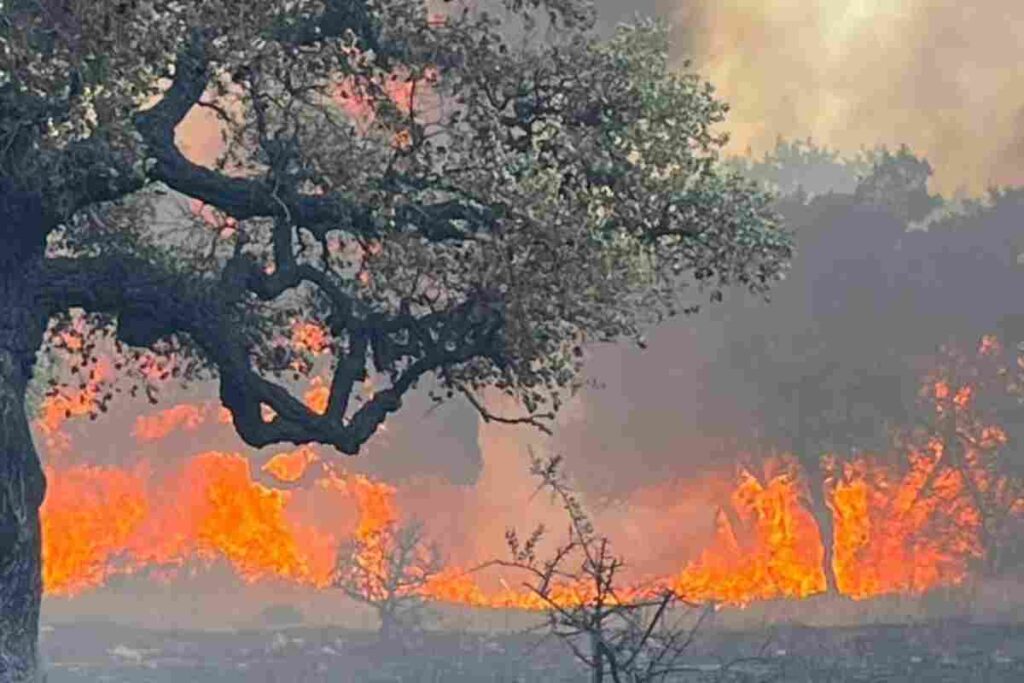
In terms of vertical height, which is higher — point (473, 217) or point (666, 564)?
point (666, 564)

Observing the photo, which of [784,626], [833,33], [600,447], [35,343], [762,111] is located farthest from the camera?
[762,111]

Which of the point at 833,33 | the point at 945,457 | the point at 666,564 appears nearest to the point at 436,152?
the point at 945,457

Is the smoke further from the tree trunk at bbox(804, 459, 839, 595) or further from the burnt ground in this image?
the burnt ground

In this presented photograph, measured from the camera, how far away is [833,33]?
85.9 meters

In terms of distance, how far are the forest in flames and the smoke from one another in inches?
719

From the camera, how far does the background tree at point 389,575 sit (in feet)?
165

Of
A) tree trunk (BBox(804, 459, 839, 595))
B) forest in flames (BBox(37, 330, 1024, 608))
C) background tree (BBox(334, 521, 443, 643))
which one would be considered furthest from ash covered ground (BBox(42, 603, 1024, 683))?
tree trunk (BBox(804, 459, 839, 595))

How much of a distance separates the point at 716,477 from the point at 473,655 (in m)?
17.8

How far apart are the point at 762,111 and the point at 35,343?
77482mm

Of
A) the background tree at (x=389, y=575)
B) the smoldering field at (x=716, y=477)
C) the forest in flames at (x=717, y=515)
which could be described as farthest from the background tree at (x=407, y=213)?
the forest in flames at (x=717, y=515)

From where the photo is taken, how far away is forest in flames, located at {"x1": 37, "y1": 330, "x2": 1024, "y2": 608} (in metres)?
57.0

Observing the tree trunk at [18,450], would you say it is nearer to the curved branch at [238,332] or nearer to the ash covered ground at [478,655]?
the curved branch at [238,332]

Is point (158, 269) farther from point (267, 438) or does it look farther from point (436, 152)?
point (436, 152)

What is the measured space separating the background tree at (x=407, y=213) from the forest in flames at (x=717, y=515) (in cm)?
3609
